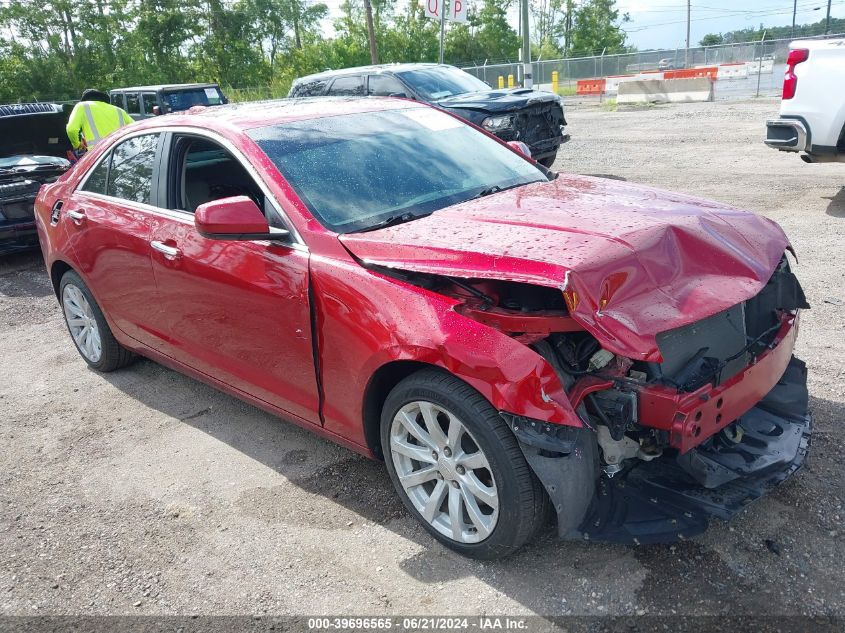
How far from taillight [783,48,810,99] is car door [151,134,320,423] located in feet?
21.1

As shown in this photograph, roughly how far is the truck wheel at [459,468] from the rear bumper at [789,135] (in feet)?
21.4

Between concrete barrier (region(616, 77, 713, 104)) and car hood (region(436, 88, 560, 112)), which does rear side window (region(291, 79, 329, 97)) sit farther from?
concrete barrier (region(616, 77, 713, 104))

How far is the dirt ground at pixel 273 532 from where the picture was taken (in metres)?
2.65

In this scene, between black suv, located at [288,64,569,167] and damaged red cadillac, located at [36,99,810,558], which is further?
black suv, located at [288,64,569,167]

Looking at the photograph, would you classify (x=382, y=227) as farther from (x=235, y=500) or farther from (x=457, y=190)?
(x=235, y=500)

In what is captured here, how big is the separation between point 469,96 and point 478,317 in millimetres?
8570

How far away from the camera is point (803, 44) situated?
755cm

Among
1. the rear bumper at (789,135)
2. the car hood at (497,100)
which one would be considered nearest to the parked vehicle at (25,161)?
the car hood at (497,100)

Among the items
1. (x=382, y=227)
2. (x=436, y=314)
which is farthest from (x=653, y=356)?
(x=382, y=227)

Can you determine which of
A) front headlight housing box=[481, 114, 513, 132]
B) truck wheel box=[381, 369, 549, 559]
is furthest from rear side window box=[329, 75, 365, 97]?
truck wheel box=[381, 369, 549, 559]

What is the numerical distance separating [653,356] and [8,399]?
445 centimetres

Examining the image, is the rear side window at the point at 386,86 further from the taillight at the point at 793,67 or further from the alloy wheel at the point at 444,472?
the alloy wheel at the point at 444,472

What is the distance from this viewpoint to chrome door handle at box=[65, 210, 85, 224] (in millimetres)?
4541

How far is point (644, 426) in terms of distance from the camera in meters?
2.58
